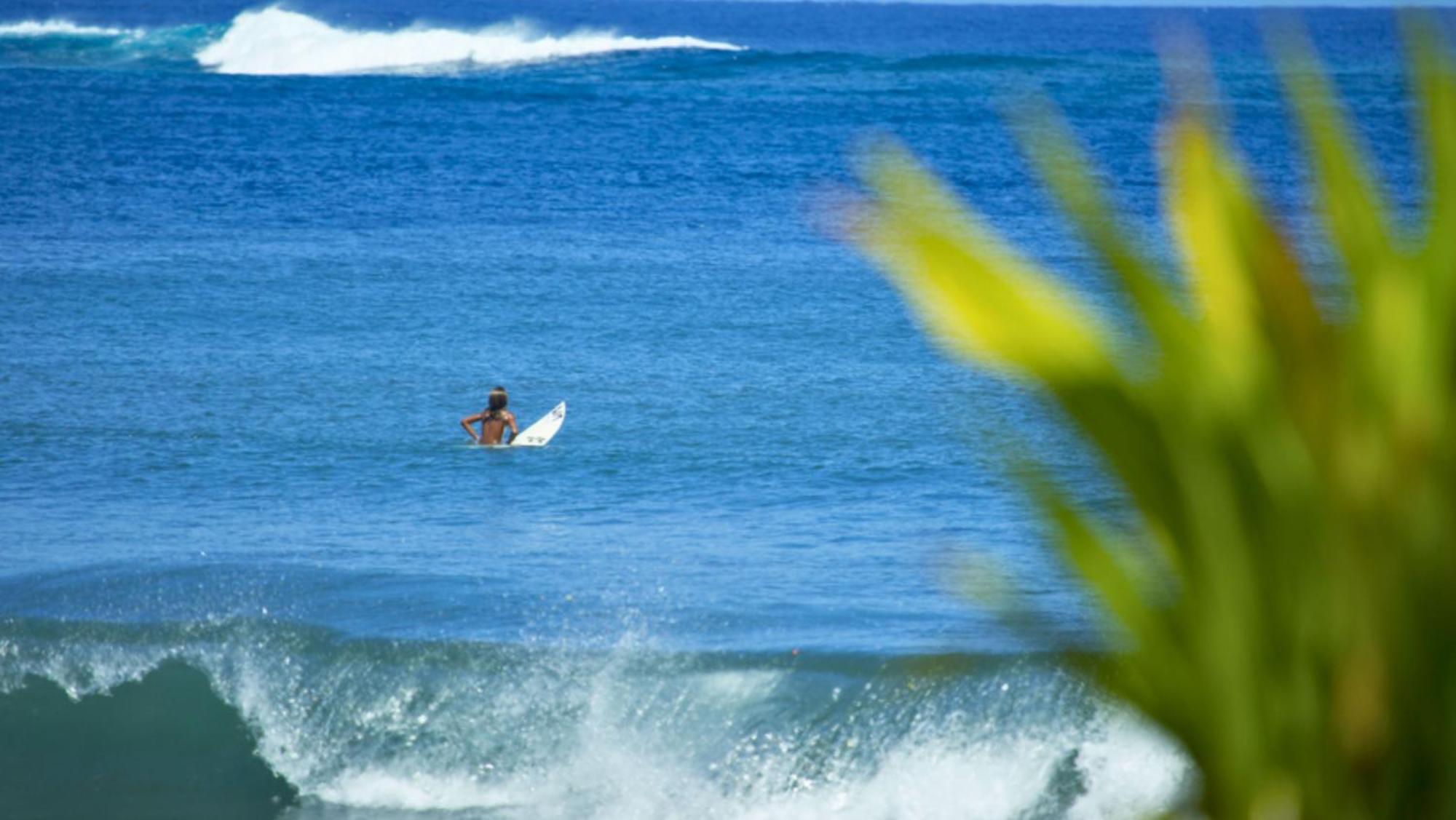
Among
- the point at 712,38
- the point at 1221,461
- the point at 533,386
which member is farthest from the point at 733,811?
the point at 712,38

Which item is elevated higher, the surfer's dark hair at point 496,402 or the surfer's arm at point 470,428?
the surfer's dark hair at point 496,402

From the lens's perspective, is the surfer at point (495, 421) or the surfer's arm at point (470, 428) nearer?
the surfer's arm at point (470, 428)

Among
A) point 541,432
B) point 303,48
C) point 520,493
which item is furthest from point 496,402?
point 303,48

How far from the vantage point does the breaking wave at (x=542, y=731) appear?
31.2 feet

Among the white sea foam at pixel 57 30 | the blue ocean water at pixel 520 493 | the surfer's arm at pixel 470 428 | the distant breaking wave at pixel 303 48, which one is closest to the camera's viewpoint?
the blue ocean water at pixel 520 493

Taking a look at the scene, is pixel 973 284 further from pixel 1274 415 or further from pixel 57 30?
pixel 57 30

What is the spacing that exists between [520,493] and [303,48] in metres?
66.8

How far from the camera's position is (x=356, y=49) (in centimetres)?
7938

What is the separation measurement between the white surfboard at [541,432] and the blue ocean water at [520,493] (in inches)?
10.4

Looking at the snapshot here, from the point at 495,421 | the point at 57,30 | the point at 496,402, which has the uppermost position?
the point at 57,30

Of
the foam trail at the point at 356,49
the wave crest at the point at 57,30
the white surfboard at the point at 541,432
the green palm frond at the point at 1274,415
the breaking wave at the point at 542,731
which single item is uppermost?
the green palm frond at the point at 1274,415

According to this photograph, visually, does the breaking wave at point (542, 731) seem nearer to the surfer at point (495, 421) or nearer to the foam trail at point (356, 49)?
the surfer at point (495, 421)

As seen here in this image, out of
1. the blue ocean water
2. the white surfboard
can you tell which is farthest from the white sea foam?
the white surfboard

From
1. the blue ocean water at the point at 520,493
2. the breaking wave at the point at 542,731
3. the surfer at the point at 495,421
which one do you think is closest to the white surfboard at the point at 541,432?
the surfer at the point at 495,421
